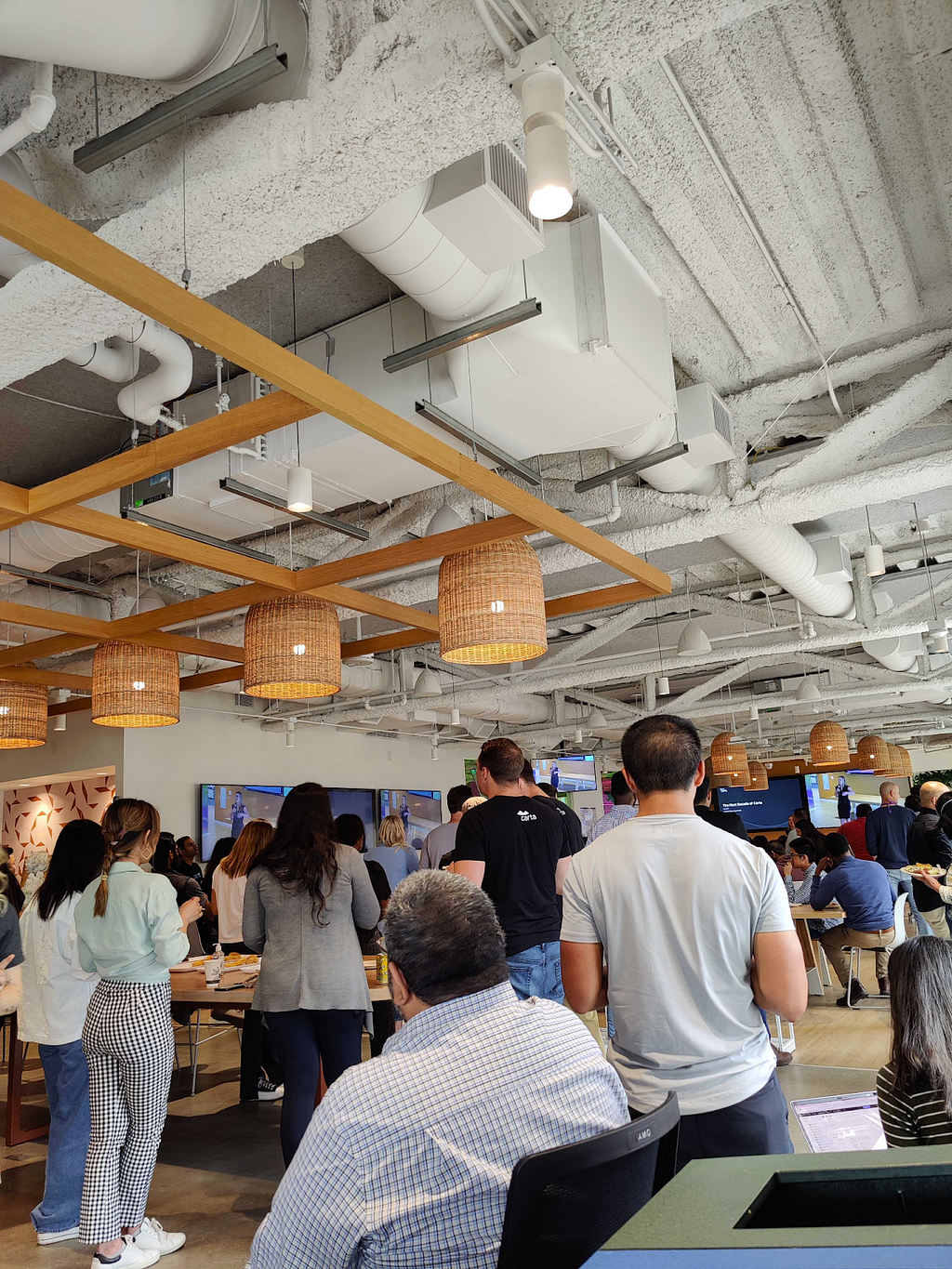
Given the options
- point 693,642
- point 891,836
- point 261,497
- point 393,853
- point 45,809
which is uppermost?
point 261,497

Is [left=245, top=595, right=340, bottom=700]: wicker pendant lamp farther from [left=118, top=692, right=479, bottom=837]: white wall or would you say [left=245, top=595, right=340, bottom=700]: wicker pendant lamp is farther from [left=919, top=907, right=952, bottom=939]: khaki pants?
[left=118, top=692, right=479, bottom=837]: white wall

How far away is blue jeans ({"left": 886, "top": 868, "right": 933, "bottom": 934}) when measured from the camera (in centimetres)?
707

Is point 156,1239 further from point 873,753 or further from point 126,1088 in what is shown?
point 873,753

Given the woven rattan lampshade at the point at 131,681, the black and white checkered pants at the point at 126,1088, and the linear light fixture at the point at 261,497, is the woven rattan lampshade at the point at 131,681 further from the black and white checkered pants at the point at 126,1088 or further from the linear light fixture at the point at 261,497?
the black and white checkered pants at the point at 126,1088

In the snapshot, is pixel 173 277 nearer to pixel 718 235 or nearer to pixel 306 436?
pixel 306 436

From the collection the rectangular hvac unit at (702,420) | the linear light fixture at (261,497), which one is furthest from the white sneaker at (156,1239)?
the rectangular hvac unit at (702,420)

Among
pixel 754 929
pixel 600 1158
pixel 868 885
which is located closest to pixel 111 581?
pixel 868 885

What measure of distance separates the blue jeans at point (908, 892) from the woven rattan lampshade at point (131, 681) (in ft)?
15.6

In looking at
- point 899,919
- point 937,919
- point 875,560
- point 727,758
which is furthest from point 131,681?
point 727,758

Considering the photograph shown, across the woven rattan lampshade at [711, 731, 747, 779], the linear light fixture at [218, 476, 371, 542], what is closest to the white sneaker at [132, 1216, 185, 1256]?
the linear light fixture at [218, 476, 371, 542]

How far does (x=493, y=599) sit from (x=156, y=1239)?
267 cm

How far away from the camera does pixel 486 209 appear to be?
2930 mm

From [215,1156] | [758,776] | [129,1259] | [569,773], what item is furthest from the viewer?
[569,773]

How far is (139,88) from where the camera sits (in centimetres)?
270
